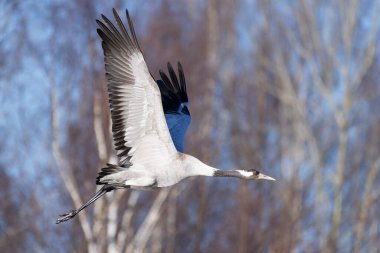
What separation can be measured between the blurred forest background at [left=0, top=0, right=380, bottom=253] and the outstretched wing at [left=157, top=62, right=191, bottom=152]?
6.14m

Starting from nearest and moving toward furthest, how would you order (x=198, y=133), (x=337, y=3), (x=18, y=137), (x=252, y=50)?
(x=198, y=133) < (x=18, y=137) < (x=337, y=3) < (x=252, y=50)

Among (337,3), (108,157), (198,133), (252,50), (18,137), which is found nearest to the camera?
(108,157)

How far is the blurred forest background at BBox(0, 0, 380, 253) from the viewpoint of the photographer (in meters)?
24.4

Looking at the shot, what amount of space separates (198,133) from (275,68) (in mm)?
8158

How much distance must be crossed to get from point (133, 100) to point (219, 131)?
19.3m

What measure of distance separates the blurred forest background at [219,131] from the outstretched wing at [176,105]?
20.1 ft

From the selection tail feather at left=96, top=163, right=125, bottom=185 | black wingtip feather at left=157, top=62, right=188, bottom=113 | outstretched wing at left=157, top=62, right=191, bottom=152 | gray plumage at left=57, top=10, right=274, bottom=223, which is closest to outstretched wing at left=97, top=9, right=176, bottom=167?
gray plumage at left=57, top=10, right=274, bottom=223

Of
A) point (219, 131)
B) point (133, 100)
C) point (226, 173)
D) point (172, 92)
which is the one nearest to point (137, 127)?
point (133, 100)

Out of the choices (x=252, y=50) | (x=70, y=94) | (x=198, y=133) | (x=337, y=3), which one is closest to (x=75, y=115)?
(x=70, y=94)

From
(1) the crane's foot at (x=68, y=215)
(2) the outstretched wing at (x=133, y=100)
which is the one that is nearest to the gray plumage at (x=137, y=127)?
(2) the outstretched wing at (x=133, y=100)

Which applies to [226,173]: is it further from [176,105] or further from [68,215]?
[68,215]

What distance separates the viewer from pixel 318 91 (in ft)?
110

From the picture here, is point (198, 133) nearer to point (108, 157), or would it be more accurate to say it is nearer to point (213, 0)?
point (108, 157)

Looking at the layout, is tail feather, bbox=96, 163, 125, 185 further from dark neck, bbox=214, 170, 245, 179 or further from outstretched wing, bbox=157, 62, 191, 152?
dark neck, bbox=214, 170, 245, 179
